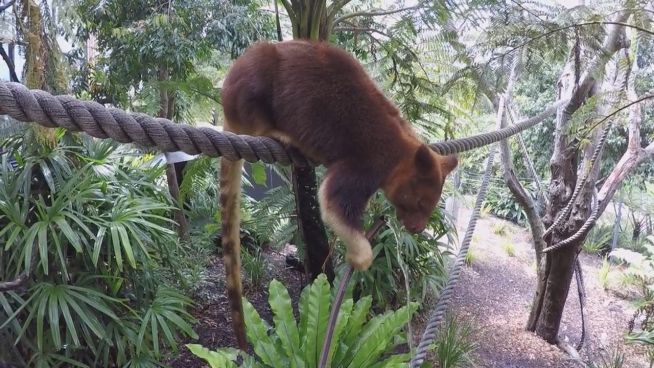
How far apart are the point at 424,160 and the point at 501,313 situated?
4.83m

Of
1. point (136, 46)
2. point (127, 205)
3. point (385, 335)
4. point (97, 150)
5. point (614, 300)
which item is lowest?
Answer: point (614, 300)

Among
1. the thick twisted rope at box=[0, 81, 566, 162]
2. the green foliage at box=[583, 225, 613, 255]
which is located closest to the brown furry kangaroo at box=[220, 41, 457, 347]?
the thick twisted rope at box=[0, 81, 566, 162]

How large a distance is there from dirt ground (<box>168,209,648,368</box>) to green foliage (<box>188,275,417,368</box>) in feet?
3.35

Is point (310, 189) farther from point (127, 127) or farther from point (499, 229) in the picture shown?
point (499, 229)

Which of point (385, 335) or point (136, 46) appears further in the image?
point (136, 46)

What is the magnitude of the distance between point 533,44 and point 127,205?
271 centimetres

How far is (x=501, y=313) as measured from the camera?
5988 mm

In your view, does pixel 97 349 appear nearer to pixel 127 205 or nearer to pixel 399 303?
pixel 127 205

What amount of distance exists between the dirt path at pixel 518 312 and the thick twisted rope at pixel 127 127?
3.60m

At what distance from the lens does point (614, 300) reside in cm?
727

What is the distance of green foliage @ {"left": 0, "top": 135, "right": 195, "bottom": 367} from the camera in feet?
9.25

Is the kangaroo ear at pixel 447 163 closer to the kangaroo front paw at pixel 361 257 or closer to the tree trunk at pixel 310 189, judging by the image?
the kangaroo front paw at pixel 361 257

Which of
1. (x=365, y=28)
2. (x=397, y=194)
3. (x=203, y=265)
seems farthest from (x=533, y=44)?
(x=203, y=265)

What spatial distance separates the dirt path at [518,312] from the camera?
4.85 meters
